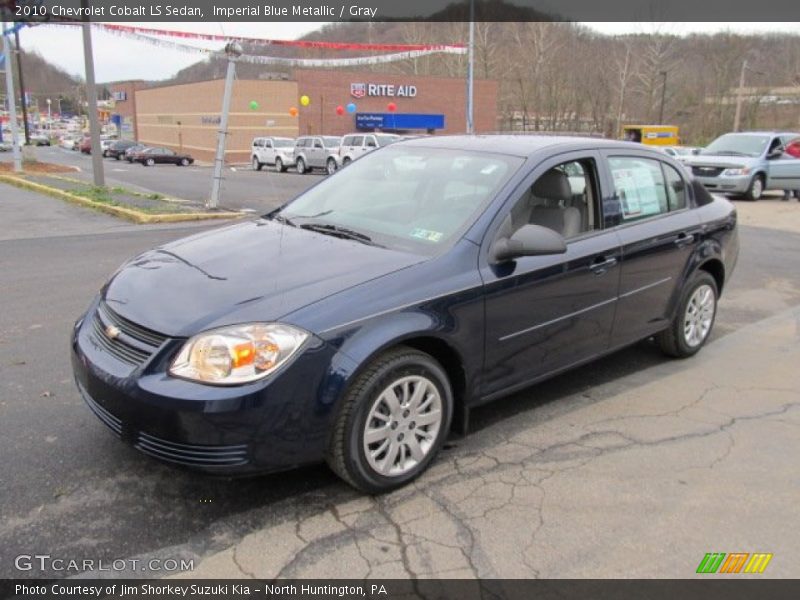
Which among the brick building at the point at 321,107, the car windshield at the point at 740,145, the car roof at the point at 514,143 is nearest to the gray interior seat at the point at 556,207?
the car roof at the point at 514,143

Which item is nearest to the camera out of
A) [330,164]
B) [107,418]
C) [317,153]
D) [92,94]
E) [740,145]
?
[107,418]

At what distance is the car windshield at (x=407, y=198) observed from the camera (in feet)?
11.9

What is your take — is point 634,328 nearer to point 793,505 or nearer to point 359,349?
point 793,505

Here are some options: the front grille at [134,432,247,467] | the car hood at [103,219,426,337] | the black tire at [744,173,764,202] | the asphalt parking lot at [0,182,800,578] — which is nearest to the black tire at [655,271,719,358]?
the asphalt parking lot at [0,182,800,578]

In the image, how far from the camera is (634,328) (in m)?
4.55

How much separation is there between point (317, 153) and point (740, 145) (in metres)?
19.8

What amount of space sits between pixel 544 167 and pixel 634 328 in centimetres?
137

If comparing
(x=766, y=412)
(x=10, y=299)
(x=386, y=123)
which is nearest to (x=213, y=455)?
(x=766, y=412)

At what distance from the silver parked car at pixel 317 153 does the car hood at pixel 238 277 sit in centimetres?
2861

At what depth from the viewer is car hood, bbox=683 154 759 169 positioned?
1800cm

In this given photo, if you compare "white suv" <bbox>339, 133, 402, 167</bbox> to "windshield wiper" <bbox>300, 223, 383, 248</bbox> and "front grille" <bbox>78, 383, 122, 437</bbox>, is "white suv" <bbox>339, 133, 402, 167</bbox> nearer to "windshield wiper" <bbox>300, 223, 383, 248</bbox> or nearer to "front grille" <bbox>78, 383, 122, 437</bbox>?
"windshield wiper" <bbox>300, 223, 383, 248</bbox>

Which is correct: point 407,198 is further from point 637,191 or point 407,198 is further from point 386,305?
point 637,191

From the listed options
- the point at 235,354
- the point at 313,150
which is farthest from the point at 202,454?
the point at 313,150

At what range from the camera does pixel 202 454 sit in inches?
108
